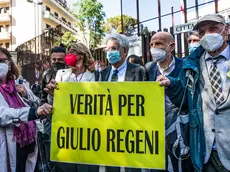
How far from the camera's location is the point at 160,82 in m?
2.61

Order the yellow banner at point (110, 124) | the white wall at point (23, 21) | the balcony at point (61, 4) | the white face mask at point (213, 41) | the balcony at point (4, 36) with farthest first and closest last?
1. the balcony at point (61, 4)
2. the balcony at point (4, 36)
3. the white wall at point (23, 21)
4. the yellow banner at point (110, 124)
5. the white face mask at point (213, 41)

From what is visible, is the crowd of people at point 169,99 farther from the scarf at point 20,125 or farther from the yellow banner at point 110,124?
the yellow banner at point 110,124

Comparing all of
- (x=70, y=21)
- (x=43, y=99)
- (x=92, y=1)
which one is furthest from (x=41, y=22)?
(x=43, y=99)

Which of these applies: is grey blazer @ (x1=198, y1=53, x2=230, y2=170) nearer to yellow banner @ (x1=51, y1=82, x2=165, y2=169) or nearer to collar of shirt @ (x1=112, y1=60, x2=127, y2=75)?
yellow banner @ (x1=51, y1=82, x2=165, y2=169)

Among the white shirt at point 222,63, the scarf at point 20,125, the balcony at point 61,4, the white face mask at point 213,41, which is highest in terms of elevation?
the balcony at point 61,4

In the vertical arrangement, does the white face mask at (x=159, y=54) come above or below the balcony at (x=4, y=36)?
below

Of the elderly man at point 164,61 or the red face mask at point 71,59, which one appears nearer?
the elderly man at point 164,61

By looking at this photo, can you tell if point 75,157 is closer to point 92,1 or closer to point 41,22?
point 92,1

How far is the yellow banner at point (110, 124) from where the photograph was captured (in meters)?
2.65

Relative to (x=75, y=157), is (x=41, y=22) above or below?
above

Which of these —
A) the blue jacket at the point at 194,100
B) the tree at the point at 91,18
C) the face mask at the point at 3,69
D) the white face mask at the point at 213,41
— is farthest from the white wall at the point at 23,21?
the white face mask at the point at 213,41

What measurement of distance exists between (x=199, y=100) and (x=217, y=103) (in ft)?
0.48

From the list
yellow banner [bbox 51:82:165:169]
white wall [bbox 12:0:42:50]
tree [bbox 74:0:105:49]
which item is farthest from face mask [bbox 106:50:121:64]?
white wall [bbox 12:0:42:50]

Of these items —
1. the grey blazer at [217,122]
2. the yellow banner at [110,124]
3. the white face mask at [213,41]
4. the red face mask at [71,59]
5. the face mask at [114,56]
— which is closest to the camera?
the grey blazer at [217,122]
